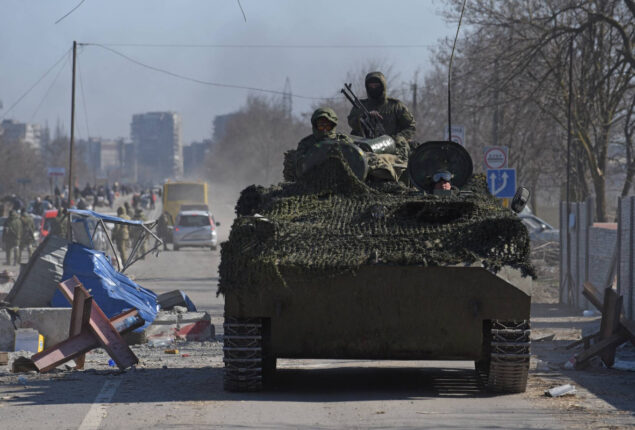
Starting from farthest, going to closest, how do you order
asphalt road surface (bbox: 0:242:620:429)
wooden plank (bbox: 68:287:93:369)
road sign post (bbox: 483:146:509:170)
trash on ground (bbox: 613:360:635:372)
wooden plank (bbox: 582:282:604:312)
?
road sign post (bbox: 483:146:509:170) → wooden plank (bbox: 582:282:604:312) → trash on ground (bbox: 613:360:635:372) → wooden plank (bbox: 68:287:93:369) → asphalt road surface (bbox: 0:242:620:429)

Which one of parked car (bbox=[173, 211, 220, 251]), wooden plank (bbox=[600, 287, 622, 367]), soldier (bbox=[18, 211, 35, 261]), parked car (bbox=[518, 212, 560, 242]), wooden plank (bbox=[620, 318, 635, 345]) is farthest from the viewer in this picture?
parked car (bbox=[173, 211, 220, 251])

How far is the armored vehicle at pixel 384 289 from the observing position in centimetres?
896

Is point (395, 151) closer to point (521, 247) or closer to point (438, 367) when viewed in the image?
point (438, 367)

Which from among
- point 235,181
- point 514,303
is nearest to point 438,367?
point 514,303

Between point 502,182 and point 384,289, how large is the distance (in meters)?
14.2

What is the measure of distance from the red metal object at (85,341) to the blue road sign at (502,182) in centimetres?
1260

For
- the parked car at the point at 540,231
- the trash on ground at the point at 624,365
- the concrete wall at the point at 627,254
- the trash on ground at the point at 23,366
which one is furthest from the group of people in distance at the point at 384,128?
the parked car at the point at 540,231

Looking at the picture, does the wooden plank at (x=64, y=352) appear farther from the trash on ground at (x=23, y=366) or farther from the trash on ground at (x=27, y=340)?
the trash on ground at (x=27, y=340)

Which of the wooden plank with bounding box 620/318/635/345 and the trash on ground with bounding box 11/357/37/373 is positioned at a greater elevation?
the wooden plank with bounding box 620/318/635/345

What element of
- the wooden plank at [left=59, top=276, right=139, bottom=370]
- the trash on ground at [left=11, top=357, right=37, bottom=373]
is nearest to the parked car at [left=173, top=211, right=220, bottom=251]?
the wooden plank at [left=59, top=276, right=139, bottom=370]

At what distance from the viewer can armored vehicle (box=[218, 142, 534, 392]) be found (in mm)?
8961

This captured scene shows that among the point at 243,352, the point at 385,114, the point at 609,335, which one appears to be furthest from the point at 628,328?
the point at 243,352

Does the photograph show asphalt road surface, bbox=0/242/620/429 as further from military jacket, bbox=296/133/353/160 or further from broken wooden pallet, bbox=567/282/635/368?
military jacket, bbox=296/133/353/160

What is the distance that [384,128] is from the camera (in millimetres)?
13070
